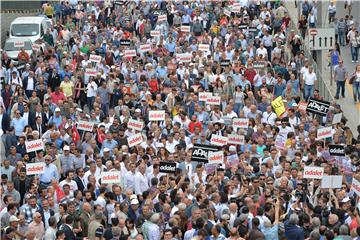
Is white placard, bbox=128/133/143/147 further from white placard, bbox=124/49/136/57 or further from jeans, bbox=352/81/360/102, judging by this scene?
jeans, bbox=352/81/360/102

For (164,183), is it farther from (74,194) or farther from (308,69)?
(308,69)

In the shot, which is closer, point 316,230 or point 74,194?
point 316,230

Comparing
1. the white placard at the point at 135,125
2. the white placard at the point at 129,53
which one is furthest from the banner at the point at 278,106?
the white placard at the point at 129,53

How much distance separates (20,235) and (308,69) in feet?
46.2

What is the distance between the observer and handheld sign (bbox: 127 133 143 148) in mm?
28312

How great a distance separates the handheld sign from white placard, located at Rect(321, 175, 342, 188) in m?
5.17

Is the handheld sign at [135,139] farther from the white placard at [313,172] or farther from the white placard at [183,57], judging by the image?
the white placard at [183,57]

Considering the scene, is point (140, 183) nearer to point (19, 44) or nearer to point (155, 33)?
point (19, 44)

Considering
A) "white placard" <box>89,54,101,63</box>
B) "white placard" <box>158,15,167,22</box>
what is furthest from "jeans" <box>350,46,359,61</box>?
"white placard" <box>89,54,101,63</box>

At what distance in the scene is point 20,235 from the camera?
896 inches

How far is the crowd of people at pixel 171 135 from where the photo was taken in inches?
902

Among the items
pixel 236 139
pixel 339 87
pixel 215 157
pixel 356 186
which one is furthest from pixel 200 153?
pixel 339 87

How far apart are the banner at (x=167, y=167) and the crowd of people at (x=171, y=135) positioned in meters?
0.06

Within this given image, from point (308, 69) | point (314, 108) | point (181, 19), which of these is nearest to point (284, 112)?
point (314, 108)
